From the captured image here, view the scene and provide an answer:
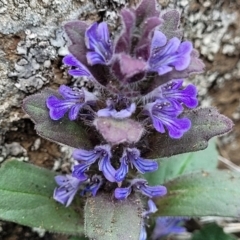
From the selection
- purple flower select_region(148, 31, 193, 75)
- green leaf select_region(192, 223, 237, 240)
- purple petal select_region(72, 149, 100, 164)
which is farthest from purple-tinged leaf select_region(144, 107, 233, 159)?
green leaf select_region(192, 223, 237, 240)

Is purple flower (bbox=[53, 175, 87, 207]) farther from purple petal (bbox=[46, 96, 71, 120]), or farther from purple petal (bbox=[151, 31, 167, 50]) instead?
purple petal (bbox=[151, 31, 167, 50])

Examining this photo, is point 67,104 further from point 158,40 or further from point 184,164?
point 184,164

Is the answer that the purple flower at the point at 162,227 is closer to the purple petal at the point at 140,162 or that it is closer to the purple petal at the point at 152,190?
the purple petal at the point at 152,190

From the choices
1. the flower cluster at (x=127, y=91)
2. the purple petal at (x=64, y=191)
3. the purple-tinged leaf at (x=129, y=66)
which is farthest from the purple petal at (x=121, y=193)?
the purple-tinged leaf at (x=129, y=66)

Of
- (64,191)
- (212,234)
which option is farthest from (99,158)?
(212,234)

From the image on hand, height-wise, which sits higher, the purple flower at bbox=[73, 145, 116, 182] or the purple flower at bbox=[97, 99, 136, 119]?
the purple flower at bbox=[97, 99, 136, 119]

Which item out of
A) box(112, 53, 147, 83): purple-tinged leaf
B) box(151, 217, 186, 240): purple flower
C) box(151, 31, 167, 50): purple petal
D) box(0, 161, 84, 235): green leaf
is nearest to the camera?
box(112, 53, 147, 83): purple-tinged leaf

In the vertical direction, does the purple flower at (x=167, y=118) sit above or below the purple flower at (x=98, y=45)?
below

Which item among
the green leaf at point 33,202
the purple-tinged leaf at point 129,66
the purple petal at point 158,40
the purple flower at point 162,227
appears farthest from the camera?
the purple flower at point 162,227
